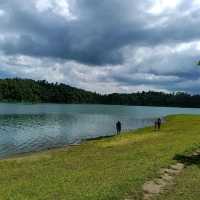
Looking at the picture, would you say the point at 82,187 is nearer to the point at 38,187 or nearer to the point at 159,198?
the point at 38,187

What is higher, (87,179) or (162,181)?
(162,181)

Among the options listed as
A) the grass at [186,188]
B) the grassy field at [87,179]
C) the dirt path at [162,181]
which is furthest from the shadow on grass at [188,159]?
the grass at [186,188]

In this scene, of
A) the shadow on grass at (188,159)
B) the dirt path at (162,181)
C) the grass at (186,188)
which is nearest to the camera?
the grass at (186,188)

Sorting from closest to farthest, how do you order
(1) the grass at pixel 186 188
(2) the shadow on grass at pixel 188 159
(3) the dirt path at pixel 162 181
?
(1) the grass at pixel 186 188
(3) the dirt path at pixel 162 181
(2) the shadow on grass at pixel 188 159

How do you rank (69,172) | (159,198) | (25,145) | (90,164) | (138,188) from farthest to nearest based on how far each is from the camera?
1. (25,145)
2. (90,164)
3. (69,172)
4. (138,188)
5. (159,198)

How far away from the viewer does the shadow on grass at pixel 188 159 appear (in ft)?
66.6

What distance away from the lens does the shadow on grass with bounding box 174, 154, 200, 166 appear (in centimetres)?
2030

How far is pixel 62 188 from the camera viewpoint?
14445 mm

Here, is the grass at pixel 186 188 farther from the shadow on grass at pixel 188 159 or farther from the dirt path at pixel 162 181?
the shadow on grass at pixel 188 159

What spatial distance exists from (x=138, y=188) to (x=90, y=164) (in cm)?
780

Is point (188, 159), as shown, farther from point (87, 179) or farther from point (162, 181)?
point (87, 179)

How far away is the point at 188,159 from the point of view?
21.7 meters

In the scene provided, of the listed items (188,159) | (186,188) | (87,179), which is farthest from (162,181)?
(188,159)

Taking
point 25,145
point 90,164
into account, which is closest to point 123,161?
point 90,164
